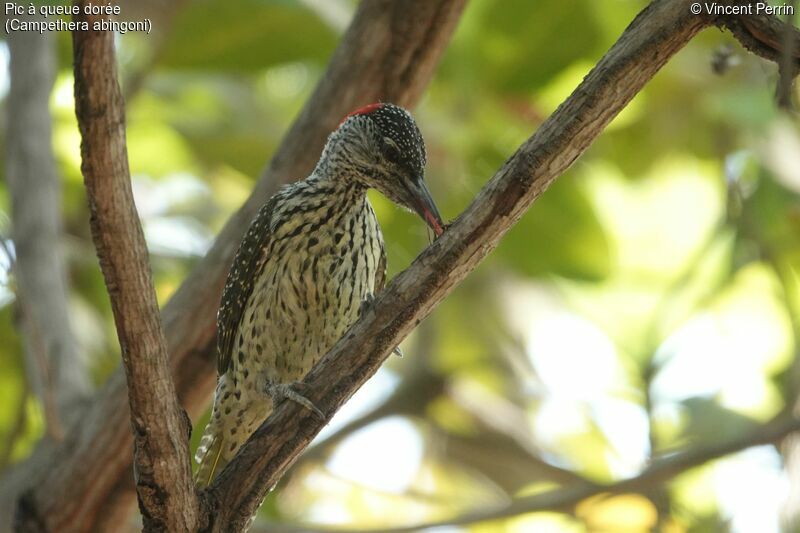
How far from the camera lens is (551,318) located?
19.1 ft

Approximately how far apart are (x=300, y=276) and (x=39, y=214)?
1.58 meters

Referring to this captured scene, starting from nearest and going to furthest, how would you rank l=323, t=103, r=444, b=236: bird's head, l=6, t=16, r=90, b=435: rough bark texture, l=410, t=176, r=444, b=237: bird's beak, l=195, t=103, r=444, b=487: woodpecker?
1. l=410, t=176, r=444, b=237: bird's beak
2. l=323, t=103, r=444, b=236: bird's head
3. l=195, t=103, r=444, b=487: woodpecker
4. l=6, t=16, r=90, b=435: rough bark texture

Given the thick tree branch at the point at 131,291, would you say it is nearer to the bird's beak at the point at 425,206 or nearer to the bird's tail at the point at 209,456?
the bird's beak at the point at 425,206

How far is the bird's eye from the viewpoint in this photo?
355cm

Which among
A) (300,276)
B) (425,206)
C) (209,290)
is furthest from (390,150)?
(209,290)

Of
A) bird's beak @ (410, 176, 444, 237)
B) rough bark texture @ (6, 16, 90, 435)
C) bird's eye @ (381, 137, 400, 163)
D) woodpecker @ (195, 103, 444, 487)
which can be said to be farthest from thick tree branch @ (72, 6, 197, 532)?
rough bark texture @ (6, 16, 90, 435)

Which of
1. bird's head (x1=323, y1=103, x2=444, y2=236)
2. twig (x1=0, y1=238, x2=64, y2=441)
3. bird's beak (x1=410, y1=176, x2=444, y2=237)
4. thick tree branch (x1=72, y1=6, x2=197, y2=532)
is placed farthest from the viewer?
twig (x1=0, y1=238, x2=64, y2=441)

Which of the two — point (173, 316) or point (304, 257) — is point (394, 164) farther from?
point (173, 316)

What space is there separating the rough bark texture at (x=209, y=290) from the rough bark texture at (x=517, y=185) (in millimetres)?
1296

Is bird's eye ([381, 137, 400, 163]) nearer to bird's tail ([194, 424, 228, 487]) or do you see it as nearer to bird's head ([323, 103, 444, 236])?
bird's head ([323, 103, 444, 236])

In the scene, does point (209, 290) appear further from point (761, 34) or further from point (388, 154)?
point (761, 34)

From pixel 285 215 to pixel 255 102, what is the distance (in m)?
2.95

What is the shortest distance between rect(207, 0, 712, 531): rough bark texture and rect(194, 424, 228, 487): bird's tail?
1.23 metres

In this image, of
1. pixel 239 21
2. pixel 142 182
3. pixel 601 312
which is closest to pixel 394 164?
pixel 239 21
